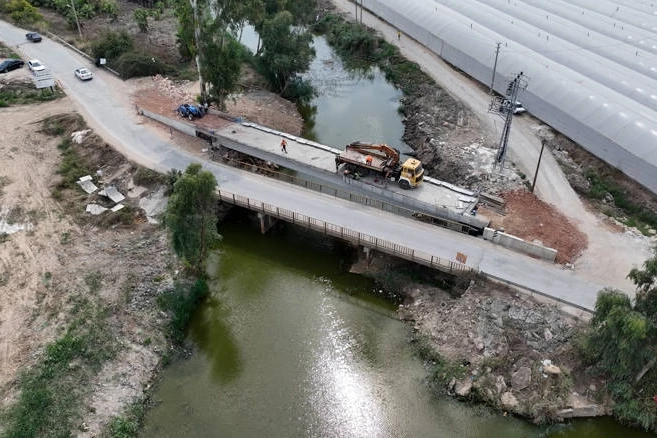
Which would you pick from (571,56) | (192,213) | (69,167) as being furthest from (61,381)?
(571,56)

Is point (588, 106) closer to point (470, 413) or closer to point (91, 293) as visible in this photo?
point (470, 413)

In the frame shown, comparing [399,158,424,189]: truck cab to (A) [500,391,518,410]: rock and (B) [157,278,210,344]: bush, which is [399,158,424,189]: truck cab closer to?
(B) [157,278,210,344]: bush

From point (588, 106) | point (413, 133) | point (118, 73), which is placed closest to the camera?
point (588, 106)

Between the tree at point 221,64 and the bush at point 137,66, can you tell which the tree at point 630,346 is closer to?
the tree at point 221,64

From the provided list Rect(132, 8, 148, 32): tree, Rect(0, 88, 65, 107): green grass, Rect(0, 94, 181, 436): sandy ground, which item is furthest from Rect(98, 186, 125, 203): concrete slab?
Rect(132, 8, 148, 32): tree

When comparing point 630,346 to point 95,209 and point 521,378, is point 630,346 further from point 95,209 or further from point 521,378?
point 95,209

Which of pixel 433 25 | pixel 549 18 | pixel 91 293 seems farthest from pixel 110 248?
pixel 549 18

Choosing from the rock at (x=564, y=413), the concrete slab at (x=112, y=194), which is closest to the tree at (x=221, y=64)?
the concrete slab at (x=112, y=194)
